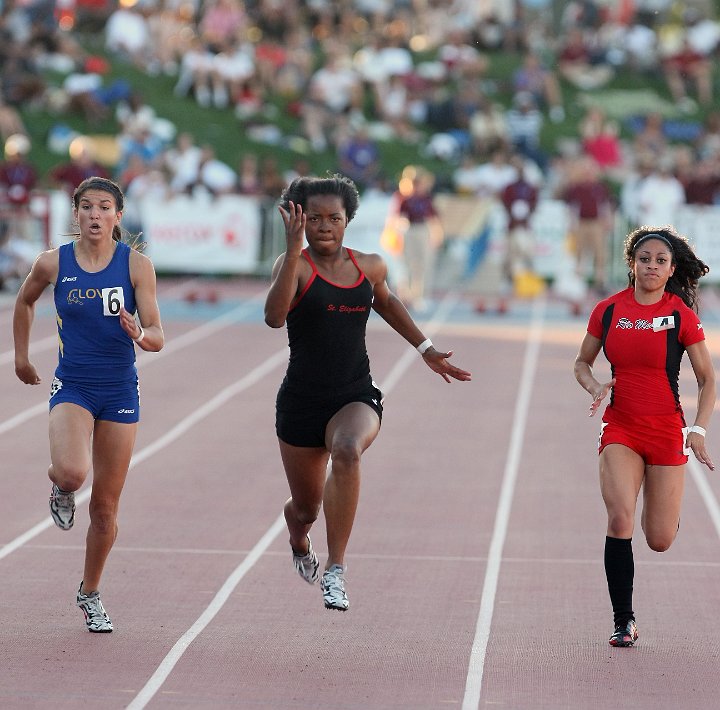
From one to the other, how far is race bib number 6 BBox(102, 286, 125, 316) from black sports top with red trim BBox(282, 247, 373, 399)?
70 centimetres

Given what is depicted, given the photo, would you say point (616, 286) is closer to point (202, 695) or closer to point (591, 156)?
point (591, 156)

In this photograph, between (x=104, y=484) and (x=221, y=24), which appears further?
(x=221, y=24)

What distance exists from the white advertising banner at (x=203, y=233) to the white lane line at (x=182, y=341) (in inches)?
37.0

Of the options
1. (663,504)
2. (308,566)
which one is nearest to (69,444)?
(308,566)

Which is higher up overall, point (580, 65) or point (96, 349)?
point (580, 65)

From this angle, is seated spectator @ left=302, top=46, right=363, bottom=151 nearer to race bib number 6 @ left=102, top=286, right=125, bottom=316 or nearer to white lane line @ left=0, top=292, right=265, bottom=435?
white lane line @ left=0, top=292, right=265, bottom=435

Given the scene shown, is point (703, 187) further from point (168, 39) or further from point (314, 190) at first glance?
point (314, 190)

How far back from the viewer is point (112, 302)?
6.62m

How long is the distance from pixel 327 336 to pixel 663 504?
5.20 ft

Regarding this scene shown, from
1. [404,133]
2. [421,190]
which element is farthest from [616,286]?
[404,133]

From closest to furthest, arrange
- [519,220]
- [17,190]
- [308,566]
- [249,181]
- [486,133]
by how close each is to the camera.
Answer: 1. [308,566]
2. [17,190]
3. [519,220]
4. [249,181]
5. [486,133]

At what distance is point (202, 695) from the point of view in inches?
233

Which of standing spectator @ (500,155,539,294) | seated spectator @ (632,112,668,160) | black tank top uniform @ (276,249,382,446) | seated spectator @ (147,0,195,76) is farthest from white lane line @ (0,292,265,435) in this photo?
seated spectator @ (632,112,668,160)

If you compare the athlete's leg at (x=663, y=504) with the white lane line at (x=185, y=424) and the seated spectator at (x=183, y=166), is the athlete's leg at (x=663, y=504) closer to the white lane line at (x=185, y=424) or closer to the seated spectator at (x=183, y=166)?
the white lane line at (x=185, y=424)
